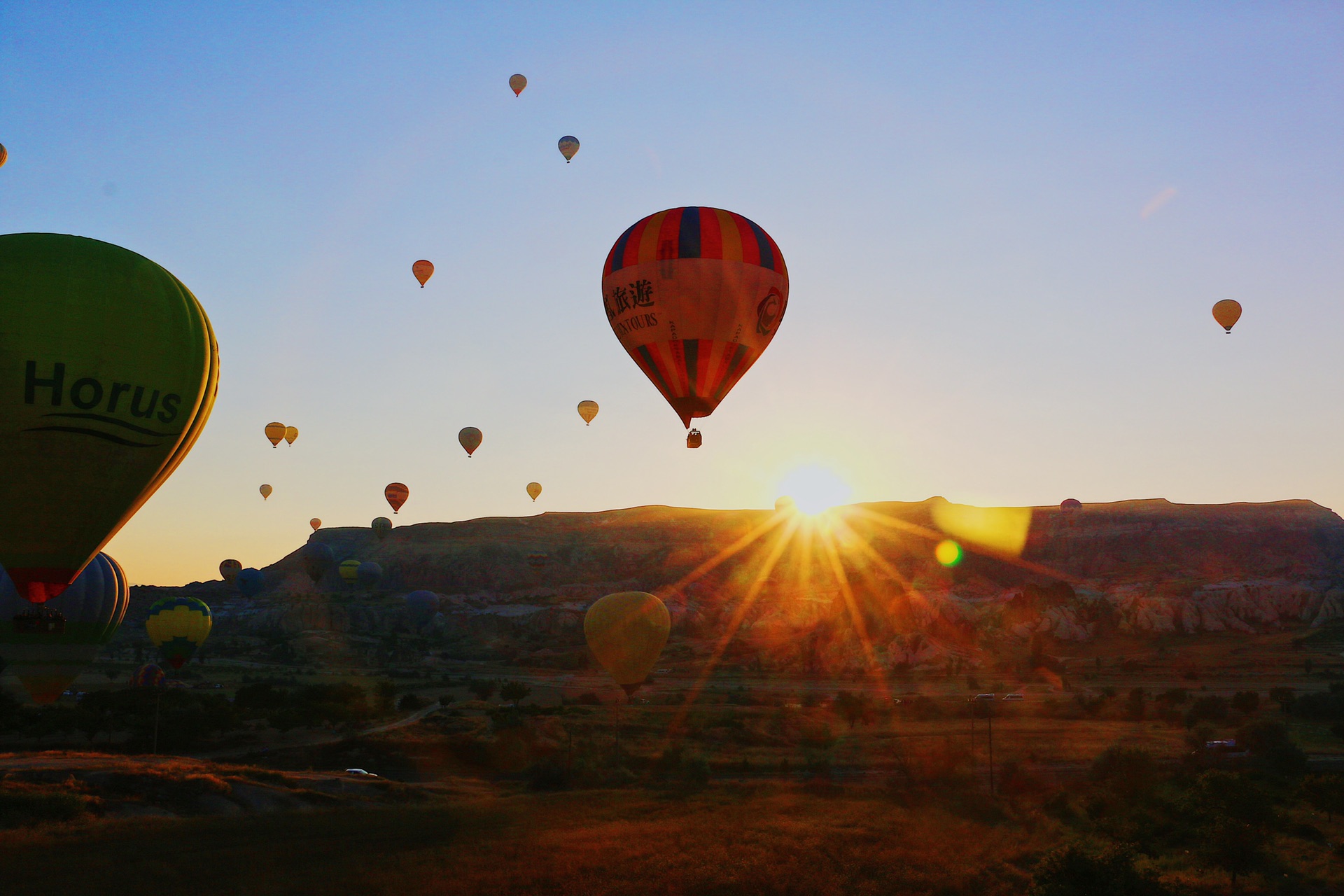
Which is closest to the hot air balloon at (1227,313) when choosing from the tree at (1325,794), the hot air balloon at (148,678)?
the tree at (1325,794)

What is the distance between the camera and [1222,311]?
2372 inches

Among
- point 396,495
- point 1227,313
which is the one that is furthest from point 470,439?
point 1227,313

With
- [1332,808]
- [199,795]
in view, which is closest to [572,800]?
[199,795]

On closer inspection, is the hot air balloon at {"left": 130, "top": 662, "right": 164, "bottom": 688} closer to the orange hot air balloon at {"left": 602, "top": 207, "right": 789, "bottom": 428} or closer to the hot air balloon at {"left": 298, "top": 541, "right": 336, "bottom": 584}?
the orange hot air balloon at {"left": 602, "top": 207, "right": 789, "bottom": 428}

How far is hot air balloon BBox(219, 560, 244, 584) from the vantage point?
122m

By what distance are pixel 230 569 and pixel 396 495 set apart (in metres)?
28.9

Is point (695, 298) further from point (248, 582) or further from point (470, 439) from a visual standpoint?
point (248, 582)

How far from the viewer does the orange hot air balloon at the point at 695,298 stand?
31.4m

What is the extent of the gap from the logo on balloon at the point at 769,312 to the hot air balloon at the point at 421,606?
332ft

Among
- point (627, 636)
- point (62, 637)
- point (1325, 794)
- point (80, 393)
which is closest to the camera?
point (80, 393)

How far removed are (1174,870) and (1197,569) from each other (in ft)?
425

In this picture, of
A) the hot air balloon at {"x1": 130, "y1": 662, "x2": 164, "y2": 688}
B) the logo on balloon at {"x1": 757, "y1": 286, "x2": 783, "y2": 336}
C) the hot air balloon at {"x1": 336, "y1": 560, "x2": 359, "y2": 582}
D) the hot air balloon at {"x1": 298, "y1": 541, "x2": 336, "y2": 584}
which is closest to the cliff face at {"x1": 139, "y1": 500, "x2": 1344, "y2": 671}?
the hot air balloon at {"x1": 336, "y1": 560, "x2": 359, "y2": 582}

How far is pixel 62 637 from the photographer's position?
141 ft

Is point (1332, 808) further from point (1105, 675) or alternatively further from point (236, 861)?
point (1105, 675)
